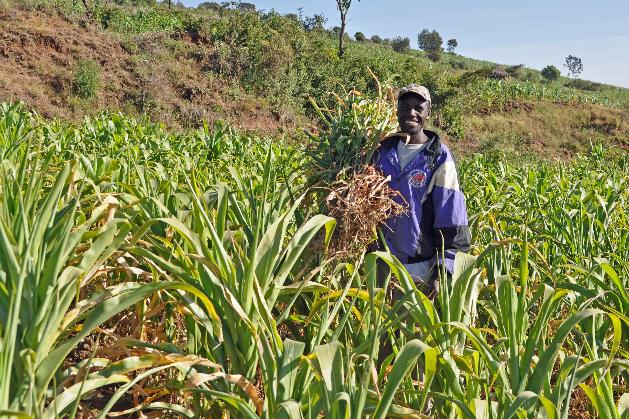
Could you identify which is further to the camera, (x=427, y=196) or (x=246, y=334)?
(x=427, y=196)

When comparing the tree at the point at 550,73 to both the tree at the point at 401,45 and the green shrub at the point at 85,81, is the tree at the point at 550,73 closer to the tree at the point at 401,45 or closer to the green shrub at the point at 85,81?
the tree at the point at 401,45

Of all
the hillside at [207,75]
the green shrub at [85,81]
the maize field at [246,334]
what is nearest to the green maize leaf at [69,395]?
the maize field at [246,334]

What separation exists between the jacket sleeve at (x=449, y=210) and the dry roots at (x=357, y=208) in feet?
0.91

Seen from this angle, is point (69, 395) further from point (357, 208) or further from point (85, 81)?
point (85, 81)

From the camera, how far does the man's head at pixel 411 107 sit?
8.84 ft

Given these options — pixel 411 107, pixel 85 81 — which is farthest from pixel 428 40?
pixel 411 107

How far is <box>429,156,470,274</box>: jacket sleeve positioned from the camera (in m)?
2.67

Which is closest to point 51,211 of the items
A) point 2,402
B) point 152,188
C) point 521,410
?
point 2,402

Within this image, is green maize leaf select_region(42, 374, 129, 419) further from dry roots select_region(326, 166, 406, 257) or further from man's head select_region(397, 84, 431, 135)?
man's head select_region(397, 84, 431, 135)

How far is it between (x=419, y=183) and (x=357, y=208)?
0.46 m

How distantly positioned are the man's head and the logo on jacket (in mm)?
181

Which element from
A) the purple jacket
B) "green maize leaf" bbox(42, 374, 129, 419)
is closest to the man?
the purple jacket

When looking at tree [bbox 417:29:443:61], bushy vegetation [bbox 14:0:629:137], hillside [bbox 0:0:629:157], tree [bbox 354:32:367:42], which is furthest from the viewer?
tree [bbox 417:29:443:61]

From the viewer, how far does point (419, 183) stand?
2.71 m
